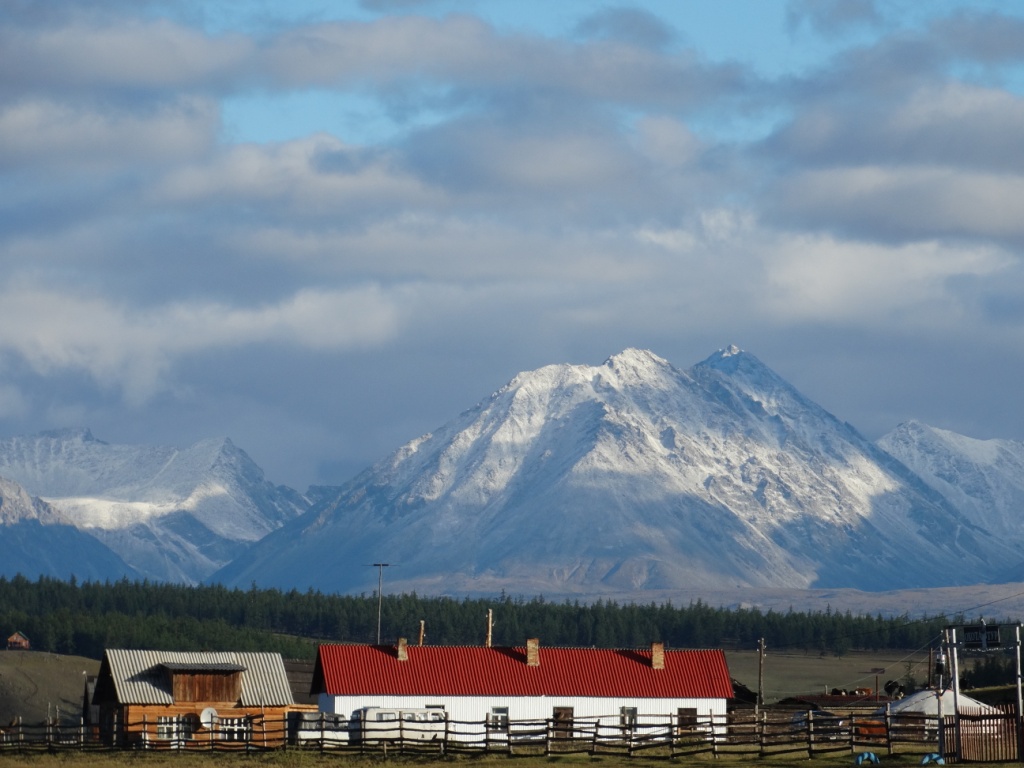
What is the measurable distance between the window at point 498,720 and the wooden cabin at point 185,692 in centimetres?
1181

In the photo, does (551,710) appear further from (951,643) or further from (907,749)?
(951,643)

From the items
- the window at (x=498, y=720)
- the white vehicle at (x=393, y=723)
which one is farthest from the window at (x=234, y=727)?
the window at (x=498, y=720)

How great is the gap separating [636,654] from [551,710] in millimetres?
7565

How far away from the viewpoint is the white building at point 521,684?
102m

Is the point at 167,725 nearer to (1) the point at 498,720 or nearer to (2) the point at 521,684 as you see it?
(2) the point at 521,684

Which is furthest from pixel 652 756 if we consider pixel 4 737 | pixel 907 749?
pixel 4 737

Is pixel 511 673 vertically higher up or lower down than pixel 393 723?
higher up

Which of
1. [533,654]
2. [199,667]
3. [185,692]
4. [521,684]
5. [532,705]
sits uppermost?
[533,654]

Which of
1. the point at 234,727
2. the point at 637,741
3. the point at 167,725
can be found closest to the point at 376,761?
the point at 637,741

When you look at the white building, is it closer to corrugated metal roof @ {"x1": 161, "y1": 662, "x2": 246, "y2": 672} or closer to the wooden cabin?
the wooden cabin

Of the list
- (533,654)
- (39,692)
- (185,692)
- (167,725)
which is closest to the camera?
(167,725)

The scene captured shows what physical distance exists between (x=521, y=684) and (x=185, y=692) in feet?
63.7

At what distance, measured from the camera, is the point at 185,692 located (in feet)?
353

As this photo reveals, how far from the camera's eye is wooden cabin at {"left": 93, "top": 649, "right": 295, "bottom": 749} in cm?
10612
